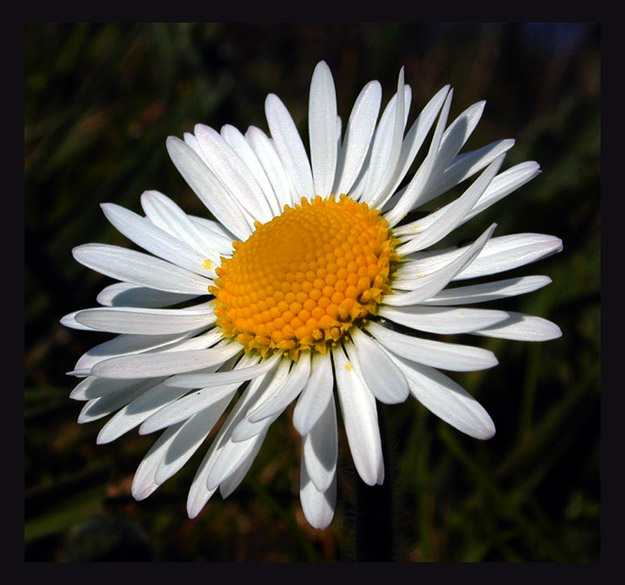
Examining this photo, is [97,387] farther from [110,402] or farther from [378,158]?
[378,158]

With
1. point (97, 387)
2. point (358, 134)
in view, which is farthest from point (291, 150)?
point (97, 387)

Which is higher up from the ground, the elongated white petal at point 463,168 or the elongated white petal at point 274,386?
the elongated white petal at point 463,168

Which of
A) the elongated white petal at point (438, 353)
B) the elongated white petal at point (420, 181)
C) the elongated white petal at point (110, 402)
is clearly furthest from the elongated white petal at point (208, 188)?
the elongated white petal at point (438, 353)

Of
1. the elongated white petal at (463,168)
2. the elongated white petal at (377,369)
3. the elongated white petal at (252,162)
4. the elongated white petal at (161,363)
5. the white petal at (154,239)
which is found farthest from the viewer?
the elongated white petal at (252,162)

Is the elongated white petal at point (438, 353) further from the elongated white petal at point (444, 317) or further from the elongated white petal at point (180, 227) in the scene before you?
the elongated white petal at point (180, 227)

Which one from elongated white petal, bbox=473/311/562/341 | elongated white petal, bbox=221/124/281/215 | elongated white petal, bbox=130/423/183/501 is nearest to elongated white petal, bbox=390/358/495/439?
elongated white petal, bbox=473/311/562/341

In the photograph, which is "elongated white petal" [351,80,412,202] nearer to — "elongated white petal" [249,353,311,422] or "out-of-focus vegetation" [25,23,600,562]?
"elongated white petal" [249,353,311,422]

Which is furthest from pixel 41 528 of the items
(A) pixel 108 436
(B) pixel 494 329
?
(B) pixel 494 329
